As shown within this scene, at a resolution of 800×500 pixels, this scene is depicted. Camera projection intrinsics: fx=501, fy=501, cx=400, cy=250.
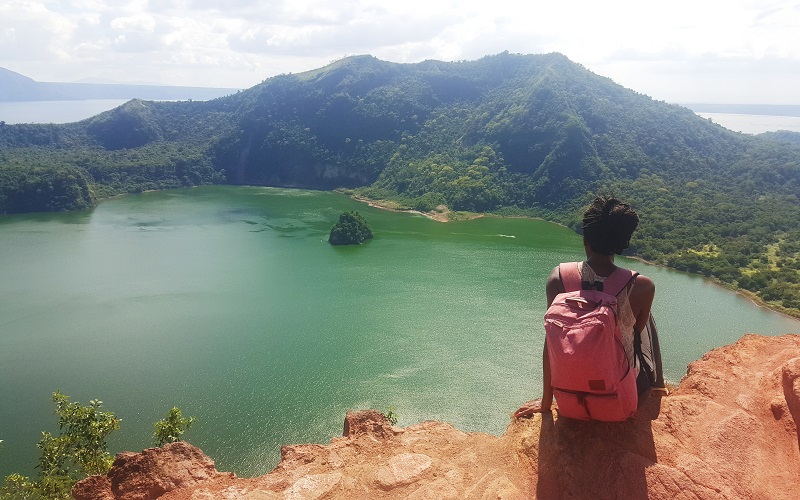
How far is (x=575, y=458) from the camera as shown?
3.48 m

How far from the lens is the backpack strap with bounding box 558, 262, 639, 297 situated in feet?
10.8

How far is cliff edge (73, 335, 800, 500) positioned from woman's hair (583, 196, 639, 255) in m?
1.31

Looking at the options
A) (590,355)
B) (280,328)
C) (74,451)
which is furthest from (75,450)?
(280,328)

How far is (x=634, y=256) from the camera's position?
45875 mm

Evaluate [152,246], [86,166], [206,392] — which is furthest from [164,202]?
[206,392]

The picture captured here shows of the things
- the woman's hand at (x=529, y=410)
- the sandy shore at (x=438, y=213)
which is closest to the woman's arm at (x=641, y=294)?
the woman's hand at (x=529, y=410)

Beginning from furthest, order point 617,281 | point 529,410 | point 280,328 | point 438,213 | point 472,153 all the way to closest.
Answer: point 472,153 < point 438,213 < point 280,328 < point 529,410 < point 617,281

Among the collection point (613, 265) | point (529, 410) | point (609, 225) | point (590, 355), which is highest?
point (609, 225)

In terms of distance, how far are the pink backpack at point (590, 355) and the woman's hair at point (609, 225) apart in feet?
0.70

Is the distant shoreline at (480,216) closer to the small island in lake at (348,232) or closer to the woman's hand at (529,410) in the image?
the small island in lake at (348,232)

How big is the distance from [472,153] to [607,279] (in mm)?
78816

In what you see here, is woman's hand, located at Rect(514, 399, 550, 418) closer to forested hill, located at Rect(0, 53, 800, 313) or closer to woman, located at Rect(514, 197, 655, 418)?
woman, located at Rect(514, 197, 655, 418)

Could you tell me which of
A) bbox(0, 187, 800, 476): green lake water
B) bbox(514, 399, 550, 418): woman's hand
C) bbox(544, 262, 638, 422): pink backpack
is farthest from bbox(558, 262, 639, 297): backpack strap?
bbox(0, 187, 800, 476): green lake water

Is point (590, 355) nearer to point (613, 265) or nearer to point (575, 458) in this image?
point (613, 265)
